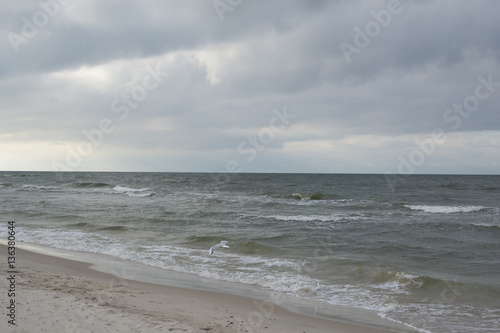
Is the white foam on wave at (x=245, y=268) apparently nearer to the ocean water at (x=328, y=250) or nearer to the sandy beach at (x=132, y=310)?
the ocean water at (x=328, y=250)

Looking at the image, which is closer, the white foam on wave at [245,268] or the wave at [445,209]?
the white foam on wave at [245,268]

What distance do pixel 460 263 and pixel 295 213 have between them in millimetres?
13571

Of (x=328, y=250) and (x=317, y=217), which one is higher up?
(x=317, y=217)

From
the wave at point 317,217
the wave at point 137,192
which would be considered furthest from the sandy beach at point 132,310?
the wave at point 137,192

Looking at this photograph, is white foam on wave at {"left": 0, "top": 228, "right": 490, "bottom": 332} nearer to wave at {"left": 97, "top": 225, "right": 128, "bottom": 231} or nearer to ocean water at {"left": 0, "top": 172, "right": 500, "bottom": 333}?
ocean water at {"left": 0, "top": 172, "right": 500, "bottom": 333}

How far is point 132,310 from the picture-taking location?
272 inches

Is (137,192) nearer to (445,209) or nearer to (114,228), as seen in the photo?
(114,228)

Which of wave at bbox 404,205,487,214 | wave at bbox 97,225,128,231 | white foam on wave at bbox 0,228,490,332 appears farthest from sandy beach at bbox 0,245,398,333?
wave at bbox 404,205,487,214

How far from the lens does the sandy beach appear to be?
5938 millimetres

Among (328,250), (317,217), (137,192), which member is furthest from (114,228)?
(137,192)

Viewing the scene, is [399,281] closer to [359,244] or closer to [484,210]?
[359,244]

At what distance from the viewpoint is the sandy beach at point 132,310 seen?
19.5 feet

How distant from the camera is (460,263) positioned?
12469mm

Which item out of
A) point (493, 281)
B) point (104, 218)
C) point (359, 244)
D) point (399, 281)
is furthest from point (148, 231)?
point (493, 281)
